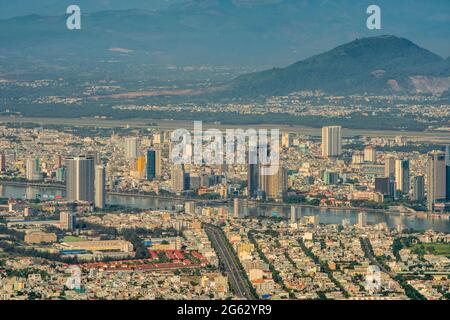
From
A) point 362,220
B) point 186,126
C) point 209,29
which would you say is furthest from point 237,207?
point 209,29

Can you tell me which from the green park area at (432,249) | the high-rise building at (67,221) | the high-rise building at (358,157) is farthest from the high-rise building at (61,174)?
the green park area at (432,249)

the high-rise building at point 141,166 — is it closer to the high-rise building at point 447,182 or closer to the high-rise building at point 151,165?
the high-rise building at point 151,165

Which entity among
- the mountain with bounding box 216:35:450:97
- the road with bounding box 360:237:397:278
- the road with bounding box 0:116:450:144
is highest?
the mountain with bounding box 216:35:450:97

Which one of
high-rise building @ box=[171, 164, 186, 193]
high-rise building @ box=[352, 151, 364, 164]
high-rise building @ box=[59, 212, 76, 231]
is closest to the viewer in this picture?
high-rise building @ box=[59, 212, 76, 231]

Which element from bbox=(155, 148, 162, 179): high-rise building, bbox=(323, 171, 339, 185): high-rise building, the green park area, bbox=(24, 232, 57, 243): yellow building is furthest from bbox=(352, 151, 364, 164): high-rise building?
bbox=(24, 232, 57, 243): yellow building

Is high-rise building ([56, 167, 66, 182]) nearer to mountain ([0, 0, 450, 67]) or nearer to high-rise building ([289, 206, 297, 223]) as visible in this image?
high-rise building ([289, 206, 297, 223])

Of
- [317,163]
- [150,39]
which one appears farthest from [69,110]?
[150,39]
